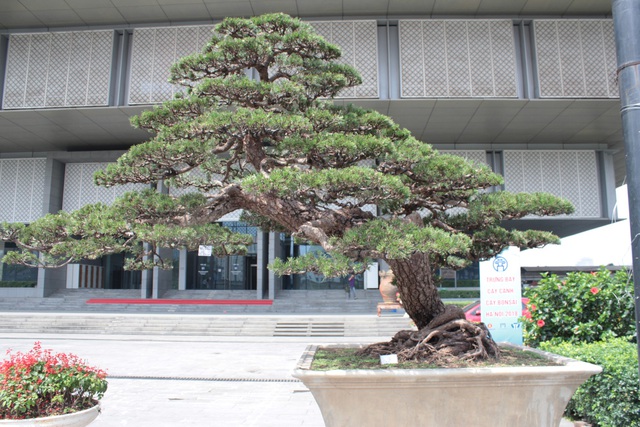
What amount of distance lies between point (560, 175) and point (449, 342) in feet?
53.3

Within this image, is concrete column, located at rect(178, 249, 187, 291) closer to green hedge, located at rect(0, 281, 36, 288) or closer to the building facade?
green hedge, located at rect(0, 281, 36, 288)

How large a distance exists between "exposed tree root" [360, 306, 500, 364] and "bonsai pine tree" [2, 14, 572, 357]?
0.02m

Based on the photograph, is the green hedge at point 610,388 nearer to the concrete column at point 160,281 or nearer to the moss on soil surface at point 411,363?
the moss on soil surface at point 411,363

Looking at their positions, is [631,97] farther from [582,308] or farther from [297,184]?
[582,308]

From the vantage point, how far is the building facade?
14922mm

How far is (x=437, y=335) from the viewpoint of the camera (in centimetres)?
425

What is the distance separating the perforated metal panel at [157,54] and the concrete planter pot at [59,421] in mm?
13334

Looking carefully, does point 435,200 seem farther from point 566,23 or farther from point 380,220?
point 566,23

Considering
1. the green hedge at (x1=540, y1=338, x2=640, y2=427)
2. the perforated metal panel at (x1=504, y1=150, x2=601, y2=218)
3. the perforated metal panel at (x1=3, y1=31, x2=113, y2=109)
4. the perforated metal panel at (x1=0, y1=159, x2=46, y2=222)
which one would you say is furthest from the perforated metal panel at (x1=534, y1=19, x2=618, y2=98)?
the perforated metal panel at (x1=0, y1=159, x2=46, y2=222)

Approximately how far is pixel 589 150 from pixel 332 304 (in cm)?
1205

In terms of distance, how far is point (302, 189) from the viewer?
3658mm

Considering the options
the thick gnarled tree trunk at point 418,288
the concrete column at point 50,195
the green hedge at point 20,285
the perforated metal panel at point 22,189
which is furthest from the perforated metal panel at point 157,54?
the green hedge at point 20,285

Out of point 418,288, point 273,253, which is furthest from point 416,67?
point 418,288

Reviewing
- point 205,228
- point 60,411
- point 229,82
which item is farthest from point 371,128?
point 60,411
